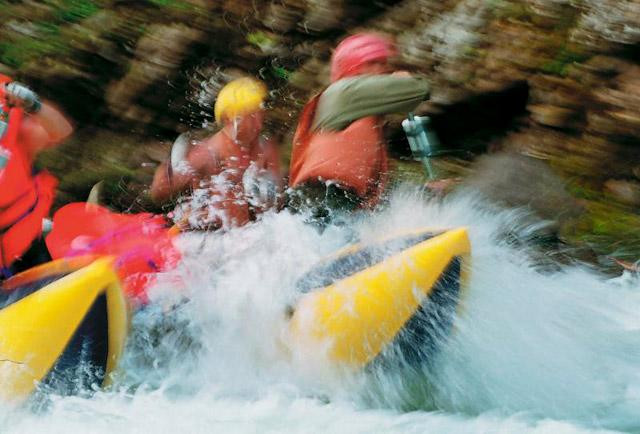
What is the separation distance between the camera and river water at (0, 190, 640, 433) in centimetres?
293

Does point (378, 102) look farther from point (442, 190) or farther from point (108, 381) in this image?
point (108, 381)

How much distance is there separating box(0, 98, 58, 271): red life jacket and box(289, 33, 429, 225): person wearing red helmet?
104 centimetres

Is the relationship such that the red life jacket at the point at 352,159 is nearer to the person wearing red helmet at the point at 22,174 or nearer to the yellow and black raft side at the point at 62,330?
the yellow and black raft side at the point at 62,330

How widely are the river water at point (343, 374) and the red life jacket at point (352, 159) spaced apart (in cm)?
13

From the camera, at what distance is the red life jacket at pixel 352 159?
339cm

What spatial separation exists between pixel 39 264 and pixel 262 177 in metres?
0.97

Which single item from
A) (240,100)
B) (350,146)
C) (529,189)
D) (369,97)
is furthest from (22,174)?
(529,189)

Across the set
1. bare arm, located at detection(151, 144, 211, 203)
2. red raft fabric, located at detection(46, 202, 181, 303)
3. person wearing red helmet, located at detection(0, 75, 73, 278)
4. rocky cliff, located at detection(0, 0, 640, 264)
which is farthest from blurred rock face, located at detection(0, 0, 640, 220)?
person wearing red helmet, located at detection(0, 75, 73, 278)

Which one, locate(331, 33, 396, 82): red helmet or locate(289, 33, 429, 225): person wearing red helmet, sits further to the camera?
locate(331, 33, 396, 82): red helmet

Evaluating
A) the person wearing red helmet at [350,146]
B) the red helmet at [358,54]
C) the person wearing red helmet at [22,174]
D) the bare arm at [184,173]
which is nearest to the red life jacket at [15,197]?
the person wearing red helmet at [22,174]

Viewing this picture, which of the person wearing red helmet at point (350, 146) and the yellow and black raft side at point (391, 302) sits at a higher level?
the person wearing red helmet at point (350, 146)

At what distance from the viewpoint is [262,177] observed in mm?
3637

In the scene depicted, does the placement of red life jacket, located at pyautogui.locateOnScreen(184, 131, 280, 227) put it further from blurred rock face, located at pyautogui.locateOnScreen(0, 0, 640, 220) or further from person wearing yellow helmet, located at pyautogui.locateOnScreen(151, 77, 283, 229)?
blurred rock face, located at pyautogui.locateOnScreen(0, 0, 640, 220)

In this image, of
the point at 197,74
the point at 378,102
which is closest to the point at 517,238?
the point at 378,102
